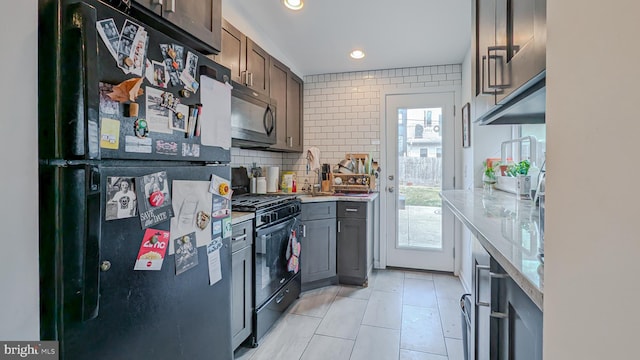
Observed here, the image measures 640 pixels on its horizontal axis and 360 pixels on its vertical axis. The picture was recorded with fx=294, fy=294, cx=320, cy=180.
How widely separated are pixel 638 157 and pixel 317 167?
3425 millimetres

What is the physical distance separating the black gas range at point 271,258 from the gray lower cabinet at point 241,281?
54 mm

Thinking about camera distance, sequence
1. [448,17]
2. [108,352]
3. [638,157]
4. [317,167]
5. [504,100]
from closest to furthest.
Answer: [638,157], [108,352], [504,100], [448,17], [317,167]

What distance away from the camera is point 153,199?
101 centimetres

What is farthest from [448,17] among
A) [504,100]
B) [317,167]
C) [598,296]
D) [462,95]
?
[598,296]

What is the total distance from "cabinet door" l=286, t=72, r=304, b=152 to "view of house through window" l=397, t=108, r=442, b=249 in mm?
1228

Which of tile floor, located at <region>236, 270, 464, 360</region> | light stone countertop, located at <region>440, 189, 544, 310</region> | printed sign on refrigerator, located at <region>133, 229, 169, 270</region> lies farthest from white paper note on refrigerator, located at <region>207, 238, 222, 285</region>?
light stone countertop, located at <region>440, 189, 544, 310</region>

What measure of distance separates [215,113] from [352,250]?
2.21 metres

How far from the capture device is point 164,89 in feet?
3.51

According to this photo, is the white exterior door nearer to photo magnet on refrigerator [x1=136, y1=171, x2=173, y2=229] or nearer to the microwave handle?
the microwave handle

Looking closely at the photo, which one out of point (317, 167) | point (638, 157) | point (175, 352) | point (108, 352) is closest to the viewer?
point (638, 157)

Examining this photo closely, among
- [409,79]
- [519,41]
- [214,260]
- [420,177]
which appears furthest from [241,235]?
[409,79]
